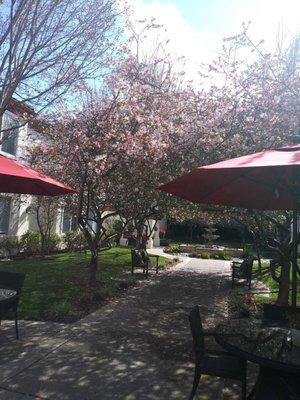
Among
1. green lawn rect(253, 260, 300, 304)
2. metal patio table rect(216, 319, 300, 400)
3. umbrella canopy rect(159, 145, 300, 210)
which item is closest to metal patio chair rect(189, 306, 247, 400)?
metal patio table rect(216, 319, 300, 400)

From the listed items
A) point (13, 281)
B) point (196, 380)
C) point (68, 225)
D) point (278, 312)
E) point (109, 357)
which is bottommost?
point (109, 357)

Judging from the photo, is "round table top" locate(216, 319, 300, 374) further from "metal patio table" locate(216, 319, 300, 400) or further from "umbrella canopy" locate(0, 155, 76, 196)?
"umbrella canopy" locate(0, 155, 76, 196)

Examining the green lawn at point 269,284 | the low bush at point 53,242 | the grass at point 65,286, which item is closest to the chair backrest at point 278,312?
the grass at point 65,286

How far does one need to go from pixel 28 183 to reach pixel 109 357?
9.07ft

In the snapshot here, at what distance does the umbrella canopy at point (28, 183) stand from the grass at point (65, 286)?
7.97 ft

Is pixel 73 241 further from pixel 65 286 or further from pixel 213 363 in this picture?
pixel 213 363

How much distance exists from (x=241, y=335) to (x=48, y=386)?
86.7 inches

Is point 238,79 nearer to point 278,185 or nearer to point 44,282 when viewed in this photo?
point 278,185

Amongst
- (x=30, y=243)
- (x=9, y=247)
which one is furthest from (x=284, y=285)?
(x=30, y=243)

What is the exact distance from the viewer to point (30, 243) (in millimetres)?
18266

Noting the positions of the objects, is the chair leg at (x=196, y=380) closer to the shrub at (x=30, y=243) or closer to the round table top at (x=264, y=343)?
the round table top at (x=264, y=343)

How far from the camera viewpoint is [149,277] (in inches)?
550

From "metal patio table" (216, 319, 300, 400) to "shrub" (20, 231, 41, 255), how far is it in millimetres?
14817

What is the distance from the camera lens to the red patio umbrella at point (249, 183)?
3.86 m
